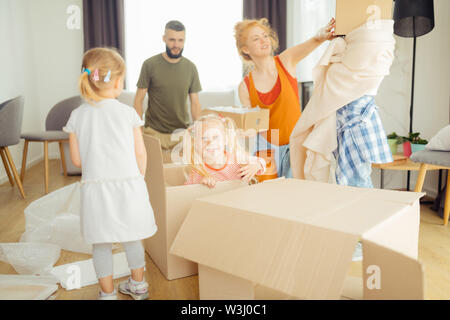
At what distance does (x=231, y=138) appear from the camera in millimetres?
1740

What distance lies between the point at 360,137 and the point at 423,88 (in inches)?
59.5

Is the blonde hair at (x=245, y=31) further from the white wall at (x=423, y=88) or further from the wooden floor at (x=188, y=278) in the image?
the white wall at (x=423, y=88)

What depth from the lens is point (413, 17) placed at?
99.9 inches

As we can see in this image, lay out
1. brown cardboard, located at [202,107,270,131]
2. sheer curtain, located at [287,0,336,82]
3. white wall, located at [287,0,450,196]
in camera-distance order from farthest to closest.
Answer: sheer curtain, located at [287,0,336,82], white wall, located at [287,0,450,196], brown cardboard, located at [202,107,270,131]

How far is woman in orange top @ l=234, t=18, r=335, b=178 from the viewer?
6.44 ft

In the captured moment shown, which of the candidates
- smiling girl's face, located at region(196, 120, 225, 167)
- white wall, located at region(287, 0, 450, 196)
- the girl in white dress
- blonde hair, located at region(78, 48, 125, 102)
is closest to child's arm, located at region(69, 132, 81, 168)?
the girl in white dress

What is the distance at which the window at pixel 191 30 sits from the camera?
4.94m

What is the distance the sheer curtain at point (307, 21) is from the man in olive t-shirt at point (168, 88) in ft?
3.82

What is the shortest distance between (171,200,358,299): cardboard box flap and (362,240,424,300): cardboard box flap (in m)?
0.07

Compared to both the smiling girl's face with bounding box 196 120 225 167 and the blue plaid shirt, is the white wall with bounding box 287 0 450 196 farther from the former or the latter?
the smiling girl's face with bounding box 196 120 225 167

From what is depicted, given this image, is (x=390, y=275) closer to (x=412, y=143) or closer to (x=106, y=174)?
(x=106, y=174)

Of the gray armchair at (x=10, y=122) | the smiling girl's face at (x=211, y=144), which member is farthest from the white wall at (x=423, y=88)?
the gray armchair at (x=10, y=122)

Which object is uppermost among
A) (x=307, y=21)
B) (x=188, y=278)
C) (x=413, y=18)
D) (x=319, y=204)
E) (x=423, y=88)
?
(x=307, y=21)

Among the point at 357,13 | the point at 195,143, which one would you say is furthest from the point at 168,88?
the point at 357,13
